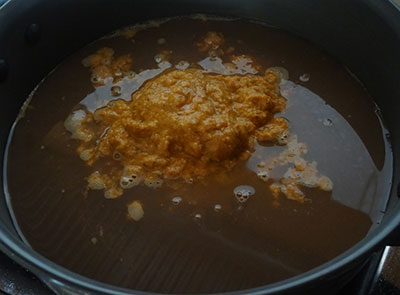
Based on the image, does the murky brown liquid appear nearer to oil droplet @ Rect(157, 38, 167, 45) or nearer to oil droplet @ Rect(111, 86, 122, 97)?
oil droplet @ Rect(111, 86, 122, 97)

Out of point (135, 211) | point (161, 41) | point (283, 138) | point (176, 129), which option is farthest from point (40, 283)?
point (161, 41)

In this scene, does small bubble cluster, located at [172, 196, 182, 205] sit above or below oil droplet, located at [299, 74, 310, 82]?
below

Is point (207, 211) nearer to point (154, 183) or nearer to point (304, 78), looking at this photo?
point (154, 183)

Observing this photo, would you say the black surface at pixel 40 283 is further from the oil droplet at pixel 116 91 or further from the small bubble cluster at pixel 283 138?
the oil droplet at pixel 116 91

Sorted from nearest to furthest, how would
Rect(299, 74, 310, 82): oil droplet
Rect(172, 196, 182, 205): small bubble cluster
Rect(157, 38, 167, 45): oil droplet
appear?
1. Rect(172, 196, 182, 205): small bubble cluster
2. Rect(299, 74, 310, 82): oil droplet
3. Rect(157, 38, 167, 45): oil droplet

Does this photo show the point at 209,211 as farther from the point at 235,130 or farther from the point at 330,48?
the point at 330,48

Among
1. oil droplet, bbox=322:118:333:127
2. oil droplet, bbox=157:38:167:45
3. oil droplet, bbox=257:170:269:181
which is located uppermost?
oil droplet, bbox=157:38:167:45

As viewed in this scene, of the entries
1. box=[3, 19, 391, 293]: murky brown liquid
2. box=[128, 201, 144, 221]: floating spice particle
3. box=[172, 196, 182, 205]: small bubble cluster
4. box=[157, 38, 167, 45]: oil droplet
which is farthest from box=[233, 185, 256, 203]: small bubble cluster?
box=[157, 38, 167, 45]: oil droplet

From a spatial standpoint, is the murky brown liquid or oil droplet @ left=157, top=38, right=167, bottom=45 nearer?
the murky brown liquid
